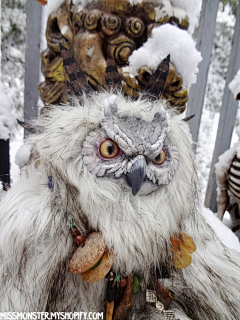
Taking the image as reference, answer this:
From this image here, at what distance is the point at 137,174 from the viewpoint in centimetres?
39

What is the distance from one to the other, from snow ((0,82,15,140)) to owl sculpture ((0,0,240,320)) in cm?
21

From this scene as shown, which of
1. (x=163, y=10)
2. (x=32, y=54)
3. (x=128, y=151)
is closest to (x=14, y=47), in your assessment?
(x=32, y=54)

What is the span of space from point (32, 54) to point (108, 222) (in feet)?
2.46

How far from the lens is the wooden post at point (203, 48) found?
0.95 m

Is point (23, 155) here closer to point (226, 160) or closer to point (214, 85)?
point (226, 160)

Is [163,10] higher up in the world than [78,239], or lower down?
higher up

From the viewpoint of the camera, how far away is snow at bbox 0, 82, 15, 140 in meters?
0.64

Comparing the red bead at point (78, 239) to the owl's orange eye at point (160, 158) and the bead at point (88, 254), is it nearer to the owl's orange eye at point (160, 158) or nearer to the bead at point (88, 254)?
the bead at point (88, 254)

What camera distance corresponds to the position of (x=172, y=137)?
19.2 inches

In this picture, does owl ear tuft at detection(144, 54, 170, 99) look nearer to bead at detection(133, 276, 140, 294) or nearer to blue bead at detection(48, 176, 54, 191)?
blue bead at detection(48, 176, 54, 191)

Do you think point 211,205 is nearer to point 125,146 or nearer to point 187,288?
point 187,288

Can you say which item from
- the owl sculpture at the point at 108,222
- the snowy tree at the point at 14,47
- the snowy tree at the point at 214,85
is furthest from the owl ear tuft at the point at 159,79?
the snowy tree at the point at 214,85

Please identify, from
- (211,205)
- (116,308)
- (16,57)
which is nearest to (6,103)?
(116,308)

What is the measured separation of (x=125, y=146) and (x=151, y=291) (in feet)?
0.96
